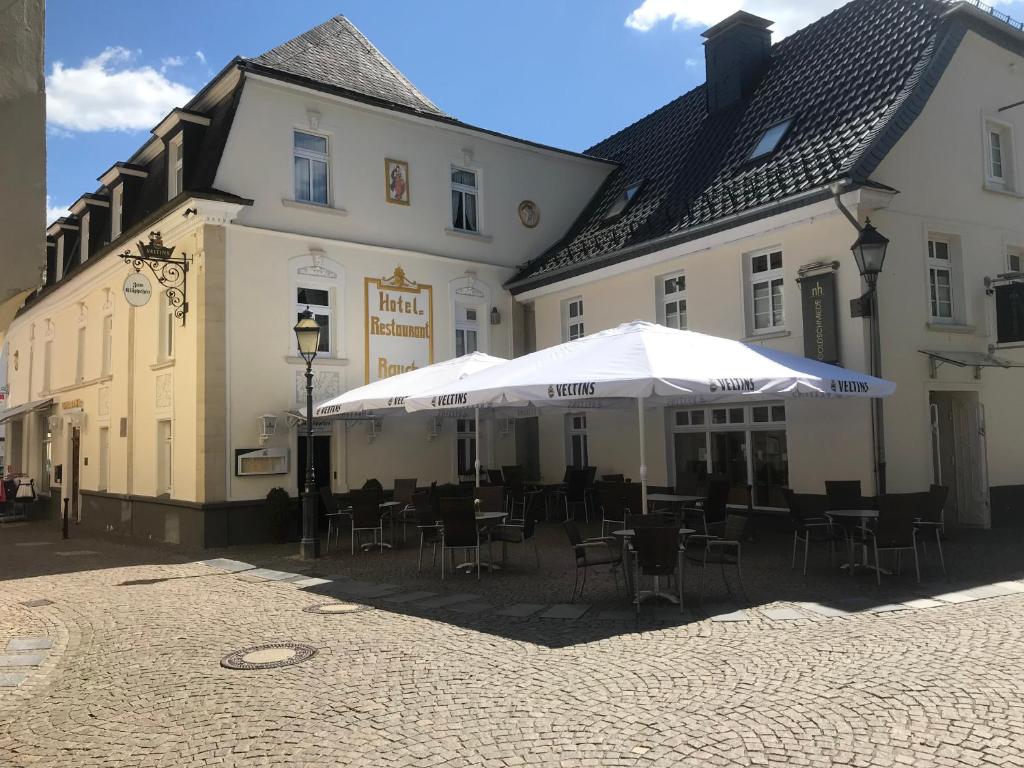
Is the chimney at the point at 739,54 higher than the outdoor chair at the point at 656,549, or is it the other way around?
the chimney at the point at 739,54

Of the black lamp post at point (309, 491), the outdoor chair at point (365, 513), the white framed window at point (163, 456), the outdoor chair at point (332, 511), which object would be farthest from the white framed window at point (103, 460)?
the outdoor chair at point (365, 513)

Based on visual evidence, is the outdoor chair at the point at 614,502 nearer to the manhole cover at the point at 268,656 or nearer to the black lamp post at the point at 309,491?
the black lamp post at the point at 309,491

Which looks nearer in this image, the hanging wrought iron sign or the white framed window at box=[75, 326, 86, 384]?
the hanging wrought iron sign

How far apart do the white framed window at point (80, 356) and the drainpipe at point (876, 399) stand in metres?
19.1

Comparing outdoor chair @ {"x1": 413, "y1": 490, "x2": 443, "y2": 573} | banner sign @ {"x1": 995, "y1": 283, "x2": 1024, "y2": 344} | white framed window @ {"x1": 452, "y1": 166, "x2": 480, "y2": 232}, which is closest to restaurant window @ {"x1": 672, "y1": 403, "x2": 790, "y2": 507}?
banner sign @ {"x1": 995, "y1": 283, "x2": 1024, "y2": 344}

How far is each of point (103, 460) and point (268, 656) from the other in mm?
15679

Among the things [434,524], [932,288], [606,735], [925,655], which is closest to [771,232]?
[932,288]

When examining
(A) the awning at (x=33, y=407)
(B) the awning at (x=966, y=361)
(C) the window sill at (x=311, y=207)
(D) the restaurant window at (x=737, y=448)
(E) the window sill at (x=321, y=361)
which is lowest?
(D) the restaurant window at (x=737, y=448)

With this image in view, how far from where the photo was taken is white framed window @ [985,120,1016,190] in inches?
570

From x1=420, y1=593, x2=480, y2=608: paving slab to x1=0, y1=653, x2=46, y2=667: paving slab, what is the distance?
3.50 meters

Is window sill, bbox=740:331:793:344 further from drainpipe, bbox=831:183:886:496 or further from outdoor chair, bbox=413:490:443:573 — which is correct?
outdoor chair, bbox=413:490:443:573

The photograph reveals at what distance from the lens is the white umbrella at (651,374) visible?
8422 mm

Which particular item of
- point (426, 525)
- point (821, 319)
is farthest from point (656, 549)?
point (821, 319)

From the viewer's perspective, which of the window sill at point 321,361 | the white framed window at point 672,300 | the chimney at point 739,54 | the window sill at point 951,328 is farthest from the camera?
the chimney at point 739,54
